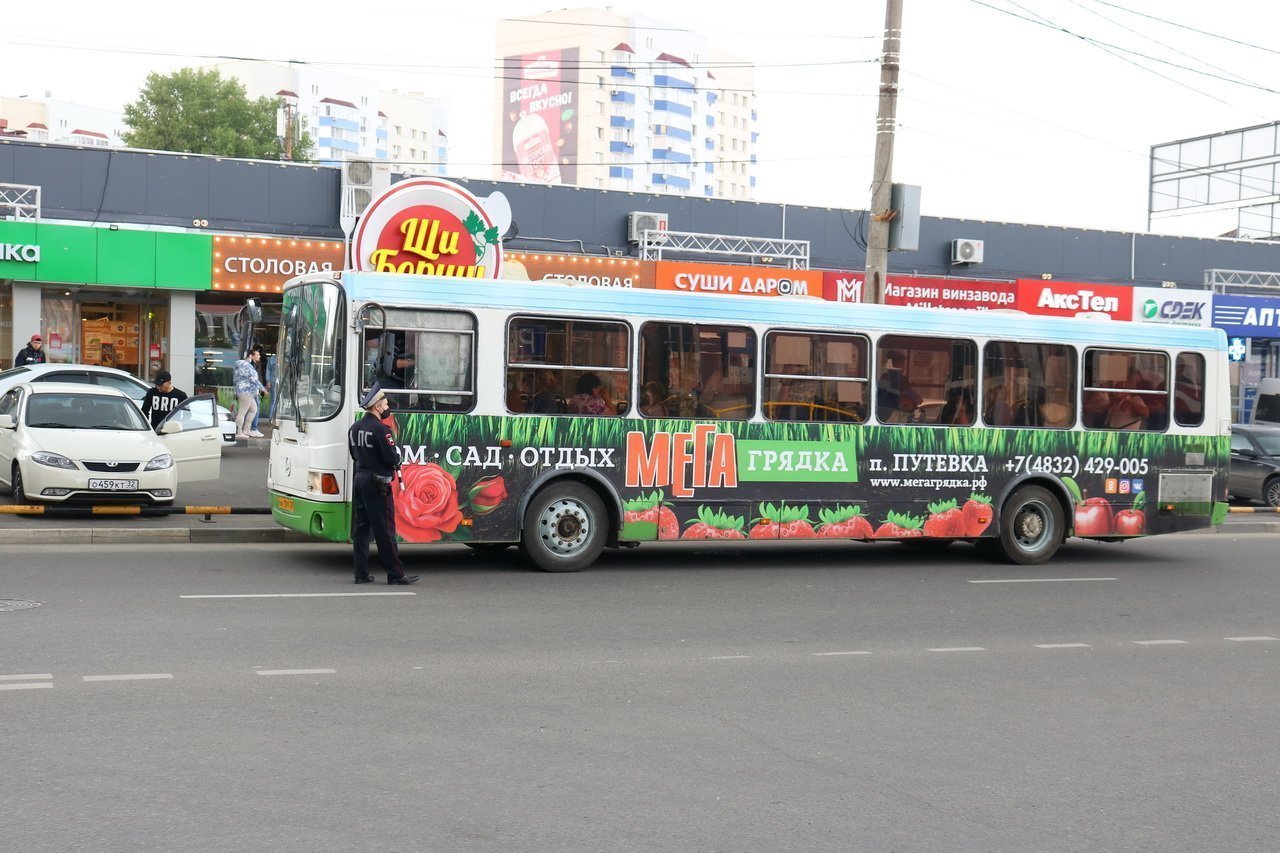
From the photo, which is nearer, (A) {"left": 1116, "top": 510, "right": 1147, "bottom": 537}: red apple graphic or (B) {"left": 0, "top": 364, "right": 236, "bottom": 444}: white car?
(A) {"left": 1116, "top": 510, "right": 1147, "bottom": 537}: red apple graphic

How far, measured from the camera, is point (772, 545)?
53.3 ft

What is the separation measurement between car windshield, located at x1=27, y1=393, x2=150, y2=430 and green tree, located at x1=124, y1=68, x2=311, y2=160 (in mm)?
58321

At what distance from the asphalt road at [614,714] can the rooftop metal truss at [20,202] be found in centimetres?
1496

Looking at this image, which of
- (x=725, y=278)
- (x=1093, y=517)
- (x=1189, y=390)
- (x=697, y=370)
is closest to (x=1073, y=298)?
(x=725, y=278)

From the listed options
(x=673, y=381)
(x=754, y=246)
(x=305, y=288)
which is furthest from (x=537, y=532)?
(x=754, y=246)

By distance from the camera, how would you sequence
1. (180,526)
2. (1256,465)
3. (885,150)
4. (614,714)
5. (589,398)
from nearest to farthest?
(614,714) < (589,398) < (180,526) < (885,150) < (1256,465)

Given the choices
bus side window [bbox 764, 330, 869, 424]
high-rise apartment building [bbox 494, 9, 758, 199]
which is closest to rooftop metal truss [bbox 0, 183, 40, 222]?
bus side window [bbox 764, 330, 869, 424]

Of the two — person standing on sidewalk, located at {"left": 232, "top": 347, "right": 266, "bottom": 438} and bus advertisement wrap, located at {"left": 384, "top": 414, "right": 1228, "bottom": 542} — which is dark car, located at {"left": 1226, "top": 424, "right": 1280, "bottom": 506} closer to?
bus advertisement wrap, located at {"left": 384, "top": 414, "right": 1228, "bottom": 542}

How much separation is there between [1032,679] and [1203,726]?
132 centimetres

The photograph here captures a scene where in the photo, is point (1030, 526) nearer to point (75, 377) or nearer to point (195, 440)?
point (195, 440)

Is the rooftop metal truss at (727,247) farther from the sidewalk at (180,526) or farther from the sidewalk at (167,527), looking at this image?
the sidewalk at (167,527)

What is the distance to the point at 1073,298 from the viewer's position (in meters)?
34.6

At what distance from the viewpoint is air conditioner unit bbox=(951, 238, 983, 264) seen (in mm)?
34906

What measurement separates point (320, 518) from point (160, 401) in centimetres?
734
